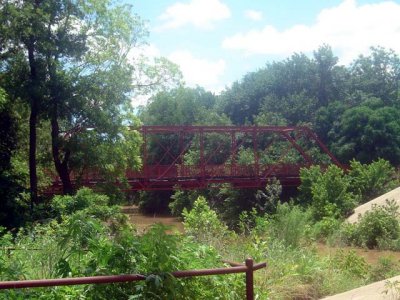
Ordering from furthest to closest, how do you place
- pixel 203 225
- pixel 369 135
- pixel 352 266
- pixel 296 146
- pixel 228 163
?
pixel 369 135 < pixel 228 163 < pixel 296 146 < pixel 203 225 < pixel 352 266

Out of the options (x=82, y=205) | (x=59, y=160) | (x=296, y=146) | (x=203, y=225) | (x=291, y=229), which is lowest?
(x=291, y=229)

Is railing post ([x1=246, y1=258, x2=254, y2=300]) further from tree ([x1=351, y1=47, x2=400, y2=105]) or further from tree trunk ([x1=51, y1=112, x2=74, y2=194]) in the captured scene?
→ tree ([x1=351, y1=47, x2=400, y2=105])

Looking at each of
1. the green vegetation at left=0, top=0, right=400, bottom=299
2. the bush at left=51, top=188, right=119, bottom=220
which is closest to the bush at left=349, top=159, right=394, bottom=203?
the green vegetation at left=0, top=0, right=400, bottom=299

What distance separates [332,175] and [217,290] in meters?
21.2

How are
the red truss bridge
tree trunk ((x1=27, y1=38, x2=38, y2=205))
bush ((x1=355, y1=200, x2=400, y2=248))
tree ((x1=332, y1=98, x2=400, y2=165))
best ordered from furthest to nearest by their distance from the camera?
1. tree ((x1=332, y1=98, x2=400, y2=165))
2. the red truss bridge
3. tree trunk ((x1=27, y1=38, x2=38, y2=205))
4. bush ((x1=355, y1=200, x2=400, y2=248))

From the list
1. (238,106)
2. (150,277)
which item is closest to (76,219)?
(150,277)

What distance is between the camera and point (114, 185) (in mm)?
22094

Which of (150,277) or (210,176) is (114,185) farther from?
(150,277)

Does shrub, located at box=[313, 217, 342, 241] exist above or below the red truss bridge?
below

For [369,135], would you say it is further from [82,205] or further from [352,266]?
[352,266]

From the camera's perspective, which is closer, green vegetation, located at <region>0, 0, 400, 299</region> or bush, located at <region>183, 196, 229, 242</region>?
green vegetation, located at <region>0, 0, 400, 299</region>

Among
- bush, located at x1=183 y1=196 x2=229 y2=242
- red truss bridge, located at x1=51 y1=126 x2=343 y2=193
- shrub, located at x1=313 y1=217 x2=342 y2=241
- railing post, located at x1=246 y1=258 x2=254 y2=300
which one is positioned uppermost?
red truss bridge, located at x1=51 y1=126 x2=343 y2=193

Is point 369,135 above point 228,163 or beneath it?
above

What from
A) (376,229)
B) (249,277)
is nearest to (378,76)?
(376,229)
